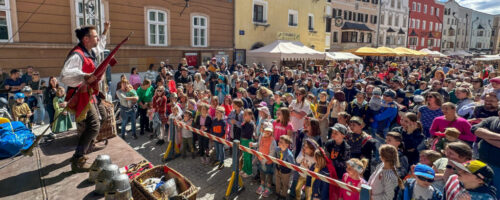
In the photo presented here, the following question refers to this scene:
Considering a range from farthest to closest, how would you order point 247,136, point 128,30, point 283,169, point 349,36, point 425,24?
point 425,24 < point 349,36 < point 128,30 < point 247,136 < point 283,169

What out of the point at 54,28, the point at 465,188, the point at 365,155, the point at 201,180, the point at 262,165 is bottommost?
the point at 201,180

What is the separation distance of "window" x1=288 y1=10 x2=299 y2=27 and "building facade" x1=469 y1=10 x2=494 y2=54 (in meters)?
52.5

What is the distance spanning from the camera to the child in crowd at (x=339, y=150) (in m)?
4.49

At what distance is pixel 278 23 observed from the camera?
890 inches

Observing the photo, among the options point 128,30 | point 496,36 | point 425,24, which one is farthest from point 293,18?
point 496,36

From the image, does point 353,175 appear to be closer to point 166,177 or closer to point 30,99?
point 166,177

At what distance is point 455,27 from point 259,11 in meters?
51.5

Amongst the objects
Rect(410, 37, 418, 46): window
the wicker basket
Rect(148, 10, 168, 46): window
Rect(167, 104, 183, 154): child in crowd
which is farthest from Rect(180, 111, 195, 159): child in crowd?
Rect(410, 37, 418, 46): window

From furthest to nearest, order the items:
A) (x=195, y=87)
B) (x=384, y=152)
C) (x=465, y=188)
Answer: (x=195, y=87), (x=384, y=152), (x=465, y=188)

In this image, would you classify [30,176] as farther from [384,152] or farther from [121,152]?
[384,152]

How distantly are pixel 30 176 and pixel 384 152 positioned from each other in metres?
4.55

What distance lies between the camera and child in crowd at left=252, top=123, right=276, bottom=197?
515 centimetres

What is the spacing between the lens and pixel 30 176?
11.3 ft

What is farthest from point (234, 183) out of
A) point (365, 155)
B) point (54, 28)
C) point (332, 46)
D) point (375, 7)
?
point (375, 7)
